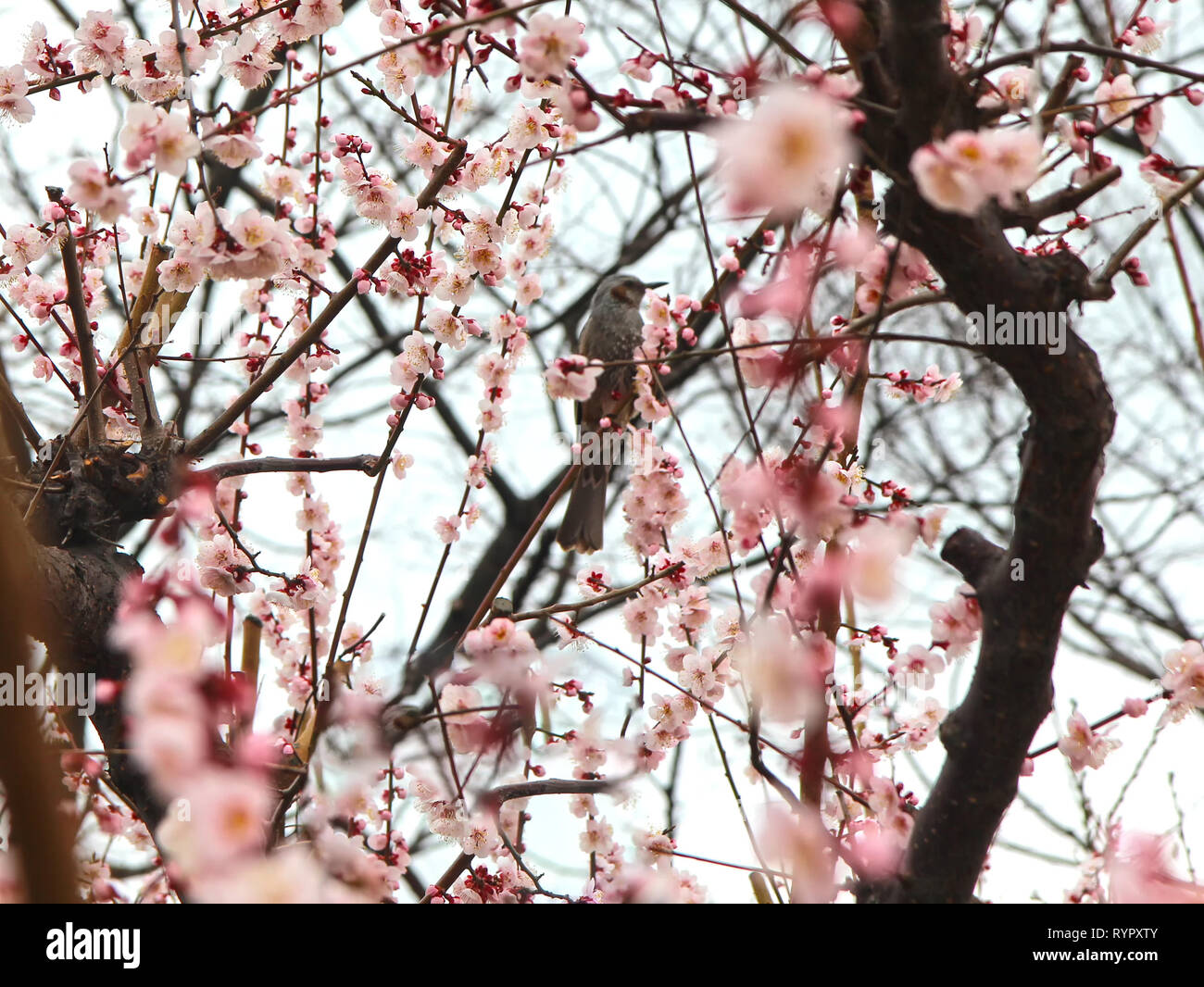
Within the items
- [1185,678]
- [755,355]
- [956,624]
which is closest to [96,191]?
[755,355]

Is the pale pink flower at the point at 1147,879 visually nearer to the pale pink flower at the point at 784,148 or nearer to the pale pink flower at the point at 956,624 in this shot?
the pale pink flower at the point at 956,624

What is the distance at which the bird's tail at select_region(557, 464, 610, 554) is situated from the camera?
4262mm

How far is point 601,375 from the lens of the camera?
4.34m

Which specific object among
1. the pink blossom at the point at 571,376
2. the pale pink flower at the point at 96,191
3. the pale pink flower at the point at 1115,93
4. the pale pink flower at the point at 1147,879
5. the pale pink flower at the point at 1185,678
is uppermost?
the pale pink flower at the point at 1115,93

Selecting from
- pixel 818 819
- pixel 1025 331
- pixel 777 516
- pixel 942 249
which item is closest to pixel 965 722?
pixel 818 819

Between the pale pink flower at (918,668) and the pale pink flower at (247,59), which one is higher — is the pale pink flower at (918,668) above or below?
below

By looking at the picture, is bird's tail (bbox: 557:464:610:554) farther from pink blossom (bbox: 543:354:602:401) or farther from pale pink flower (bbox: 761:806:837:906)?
pale pink flower (bbox: 761:806:837:906)

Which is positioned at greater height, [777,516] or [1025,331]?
[1025,331]

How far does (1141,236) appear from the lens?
5.09 ft

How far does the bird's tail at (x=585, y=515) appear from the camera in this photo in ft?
14.0

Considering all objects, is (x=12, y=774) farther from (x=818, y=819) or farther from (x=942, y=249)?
(x=942, y=249)

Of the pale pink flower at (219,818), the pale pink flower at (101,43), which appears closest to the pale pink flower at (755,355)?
the pale pink flower at (219,818)

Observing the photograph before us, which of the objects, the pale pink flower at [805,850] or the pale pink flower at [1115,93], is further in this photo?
the pale pink flower at [1115,93]

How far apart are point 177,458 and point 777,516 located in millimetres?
1516
